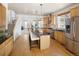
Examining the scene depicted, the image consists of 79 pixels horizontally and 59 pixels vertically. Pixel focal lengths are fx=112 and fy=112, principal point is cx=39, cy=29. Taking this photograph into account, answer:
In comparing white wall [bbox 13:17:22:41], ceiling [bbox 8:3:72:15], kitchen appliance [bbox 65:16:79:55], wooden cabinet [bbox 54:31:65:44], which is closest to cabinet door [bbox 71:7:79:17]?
kitchen appliance [bbox 65:16:79:55]

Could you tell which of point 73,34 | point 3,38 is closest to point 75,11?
point 73,34

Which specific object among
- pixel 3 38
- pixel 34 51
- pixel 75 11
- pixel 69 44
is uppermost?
pixel 75 11

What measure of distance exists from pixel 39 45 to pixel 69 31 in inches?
44.2

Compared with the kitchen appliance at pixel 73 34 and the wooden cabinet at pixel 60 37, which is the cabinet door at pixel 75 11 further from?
the wooden cabinet at pixel 60 37

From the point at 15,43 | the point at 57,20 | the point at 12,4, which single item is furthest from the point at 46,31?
the point at 12,4

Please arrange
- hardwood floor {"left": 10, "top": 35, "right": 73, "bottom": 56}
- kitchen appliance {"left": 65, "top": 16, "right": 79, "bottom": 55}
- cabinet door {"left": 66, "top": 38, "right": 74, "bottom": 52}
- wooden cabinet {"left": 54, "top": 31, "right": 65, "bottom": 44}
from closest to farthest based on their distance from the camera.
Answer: hardwood floor {"left": 10, "top": 35, "right": 73, "bottom": 56}
kitchen appliance {"left": 65, "top": 16, "right": 79, "bottom": 55}
wooden cabinet {"left": 54, "top": 31, "right": 65, "bottom": 44}
cabinet door {"left": 66, "top": 38, "right": 74, "bottom": 52}

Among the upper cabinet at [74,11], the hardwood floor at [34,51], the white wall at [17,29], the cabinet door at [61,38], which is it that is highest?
the upper cabinet at [74,11]

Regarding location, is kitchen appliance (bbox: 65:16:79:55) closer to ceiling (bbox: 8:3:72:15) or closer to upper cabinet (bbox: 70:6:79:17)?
upper cabinet (bbox: 70:6:79:17)

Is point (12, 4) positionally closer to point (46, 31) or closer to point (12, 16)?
point (12, 16)

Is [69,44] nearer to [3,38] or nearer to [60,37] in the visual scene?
[60,37]

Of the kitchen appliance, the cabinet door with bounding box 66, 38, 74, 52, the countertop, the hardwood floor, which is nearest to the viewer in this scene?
the countertop

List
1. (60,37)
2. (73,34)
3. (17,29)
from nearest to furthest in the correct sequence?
(17,29) → (73,34) → (60,37)

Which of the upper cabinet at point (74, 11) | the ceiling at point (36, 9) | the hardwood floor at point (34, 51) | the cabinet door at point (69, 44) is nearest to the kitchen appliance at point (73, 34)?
the cabinet door at point (69, 44)

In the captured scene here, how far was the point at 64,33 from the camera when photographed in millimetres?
3652
